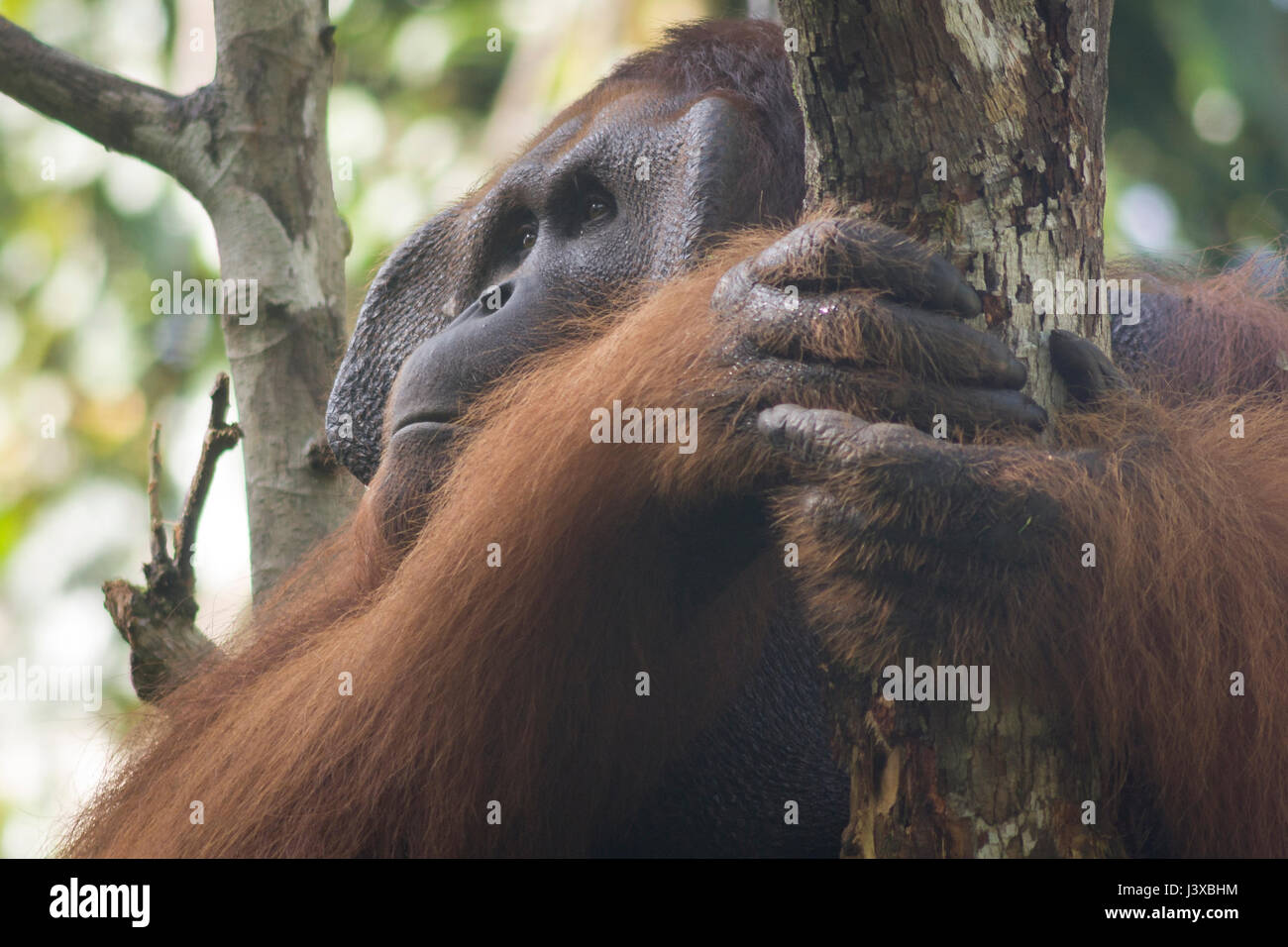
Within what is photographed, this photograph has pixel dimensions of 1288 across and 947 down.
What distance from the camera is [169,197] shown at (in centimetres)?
1029

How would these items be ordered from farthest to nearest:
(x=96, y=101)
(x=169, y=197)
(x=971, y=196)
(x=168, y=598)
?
(x=169, y=197)
(x=96, y=101)
(x=168, y=598)
(x=971, y=196)

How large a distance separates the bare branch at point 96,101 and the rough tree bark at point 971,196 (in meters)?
1.89

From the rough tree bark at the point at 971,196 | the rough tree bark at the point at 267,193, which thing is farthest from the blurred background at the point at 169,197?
the rough tree bark at the point at 971,196

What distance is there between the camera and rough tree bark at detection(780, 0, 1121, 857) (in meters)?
1.50

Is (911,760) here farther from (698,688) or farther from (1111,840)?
(698,688)

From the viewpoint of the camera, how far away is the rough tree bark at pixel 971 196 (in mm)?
1499

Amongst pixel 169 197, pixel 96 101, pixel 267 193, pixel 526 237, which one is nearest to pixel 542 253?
pixel 526 237

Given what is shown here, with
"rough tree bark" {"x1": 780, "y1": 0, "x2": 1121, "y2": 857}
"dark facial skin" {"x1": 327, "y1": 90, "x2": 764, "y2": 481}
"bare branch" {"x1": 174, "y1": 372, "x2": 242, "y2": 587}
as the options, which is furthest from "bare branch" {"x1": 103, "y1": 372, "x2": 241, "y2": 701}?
"rough tree bark" {"x1": 780, "y1": 0, "x2": 1121, "y2": 857}

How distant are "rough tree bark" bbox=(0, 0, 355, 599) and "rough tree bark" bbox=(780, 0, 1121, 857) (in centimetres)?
167

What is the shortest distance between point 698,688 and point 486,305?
0.78m

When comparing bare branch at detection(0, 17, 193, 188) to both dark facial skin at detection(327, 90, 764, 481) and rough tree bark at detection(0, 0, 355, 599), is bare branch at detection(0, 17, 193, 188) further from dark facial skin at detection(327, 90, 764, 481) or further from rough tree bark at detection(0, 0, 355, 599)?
dark facial skin at detection(327, 90, 764, 481)

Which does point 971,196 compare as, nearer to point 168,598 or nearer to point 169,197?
point 168,598

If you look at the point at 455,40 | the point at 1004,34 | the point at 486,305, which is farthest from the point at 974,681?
the point at 455,40

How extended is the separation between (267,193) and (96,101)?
1.39ft
